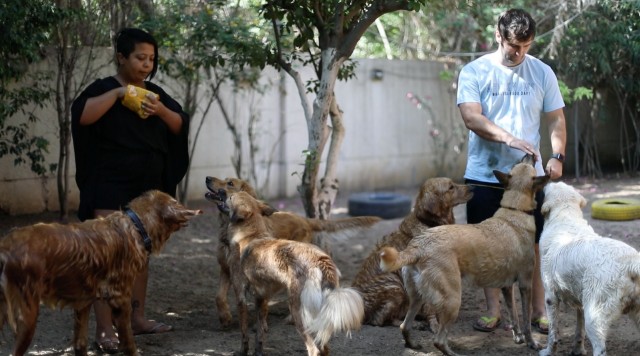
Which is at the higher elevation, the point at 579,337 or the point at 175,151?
the point at 175,151

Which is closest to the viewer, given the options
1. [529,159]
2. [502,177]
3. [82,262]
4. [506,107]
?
[82,262]

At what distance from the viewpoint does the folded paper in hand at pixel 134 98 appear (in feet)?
18.9

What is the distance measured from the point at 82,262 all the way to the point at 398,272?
2579 mm

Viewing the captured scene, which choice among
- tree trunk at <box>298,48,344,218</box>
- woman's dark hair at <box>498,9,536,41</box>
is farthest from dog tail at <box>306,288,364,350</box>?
tree trunk at <box>298,48,344,218</box>

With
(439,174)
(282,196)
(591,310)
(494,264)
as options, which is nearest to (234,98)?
(282,196)

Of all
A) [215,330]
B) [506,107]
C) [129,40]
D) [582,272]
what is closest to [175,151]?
[129,40]

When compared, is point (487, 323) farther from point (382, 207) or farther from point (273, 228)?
point (382, 207)

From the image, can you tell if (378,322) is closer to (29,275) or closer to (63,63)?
(29,275)

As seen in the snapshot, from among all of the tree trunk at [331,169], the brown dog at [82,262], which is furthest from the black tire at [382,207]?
the brown dog at [82,262]

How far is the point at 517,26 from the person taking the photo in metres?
5.92

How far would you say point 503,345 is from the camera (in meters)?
6.22

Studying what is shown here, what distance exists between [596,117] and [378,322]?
30.9ft

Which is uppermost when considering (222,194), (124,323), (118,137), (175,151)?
(118,137)

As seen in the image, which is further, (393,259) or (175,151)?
(175,151)
